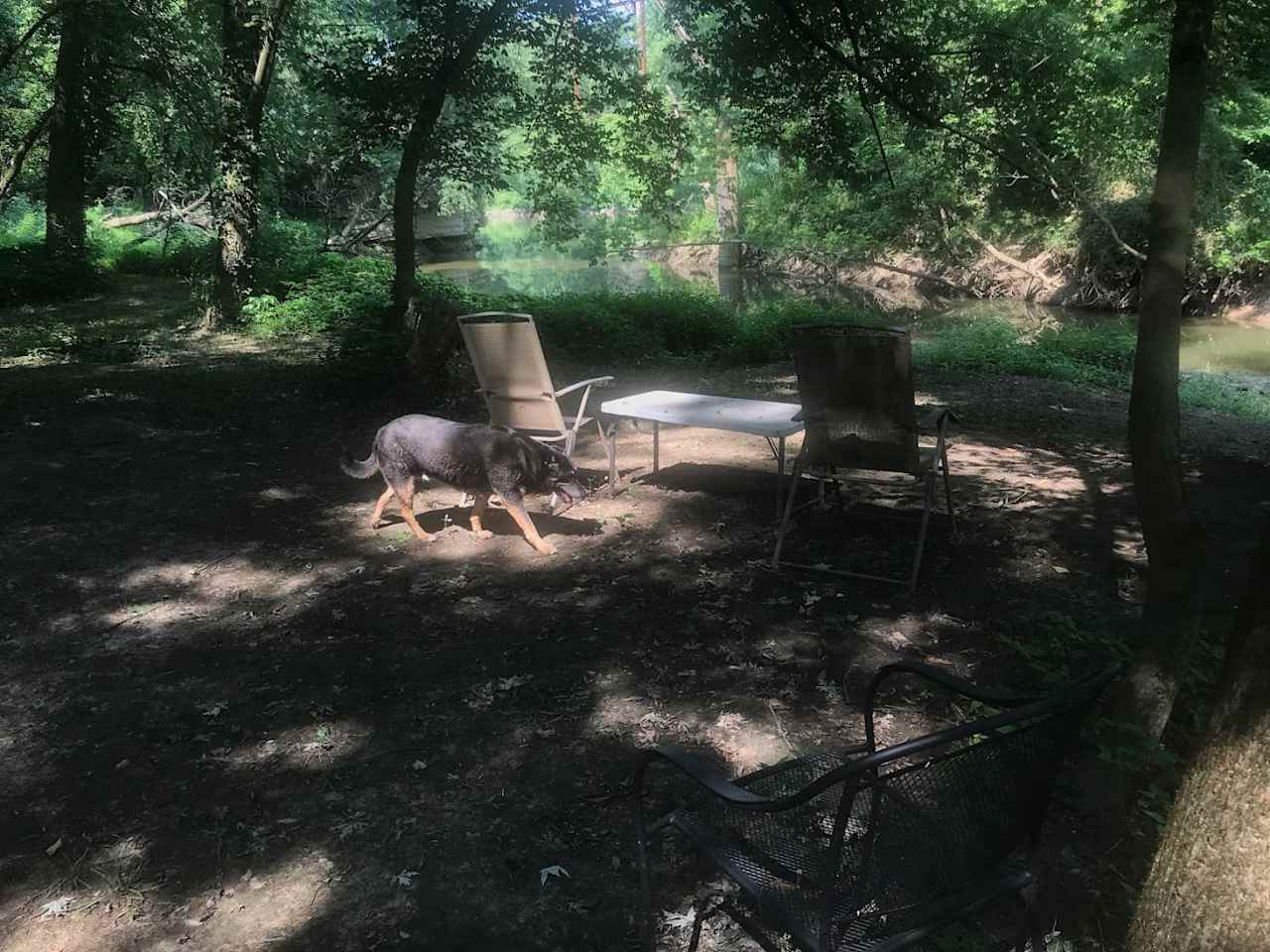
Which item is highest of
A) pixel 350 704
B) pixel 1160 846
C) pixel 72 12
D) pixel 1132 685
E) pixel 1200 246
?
pixel 72 12

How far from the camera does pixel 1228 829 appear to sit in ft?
4.51

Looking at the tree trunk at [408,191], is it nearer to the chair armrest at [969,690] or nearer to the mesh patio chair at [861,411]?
the mesh patio chair at [861,411]

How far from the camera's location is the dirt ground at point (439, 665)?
7.79ft

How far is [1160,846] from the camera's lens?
1512 mm

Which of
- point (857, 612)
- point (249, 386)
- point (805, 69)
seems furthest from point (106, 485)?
point (805, 69)

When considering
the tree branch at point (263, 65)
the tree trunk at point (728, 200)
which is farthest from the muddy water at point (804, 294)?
the tree branch at point (263, 65)

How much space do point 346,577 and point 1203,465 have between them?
609 cm

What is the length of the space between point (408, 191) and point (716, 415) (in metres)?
7.80

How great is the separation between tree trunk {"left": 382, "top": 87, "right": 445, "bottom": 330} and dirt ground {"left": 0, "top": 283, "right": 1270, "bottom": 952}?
199 inches

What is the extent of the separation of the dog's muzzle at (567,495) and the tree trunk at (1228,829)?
3.96 meters

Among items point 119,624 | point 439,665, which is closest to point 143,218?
point 119,624

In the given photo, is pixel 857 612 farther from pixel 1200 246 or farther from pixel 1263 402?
pixel 1200 246

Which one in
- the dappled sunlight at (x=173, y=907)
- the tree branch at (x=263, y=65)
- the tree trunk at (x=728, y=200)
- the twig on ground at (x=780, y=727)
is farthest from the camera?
the tree trunk at (x=728, y=200)

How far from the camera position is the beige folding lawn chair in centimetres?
566
